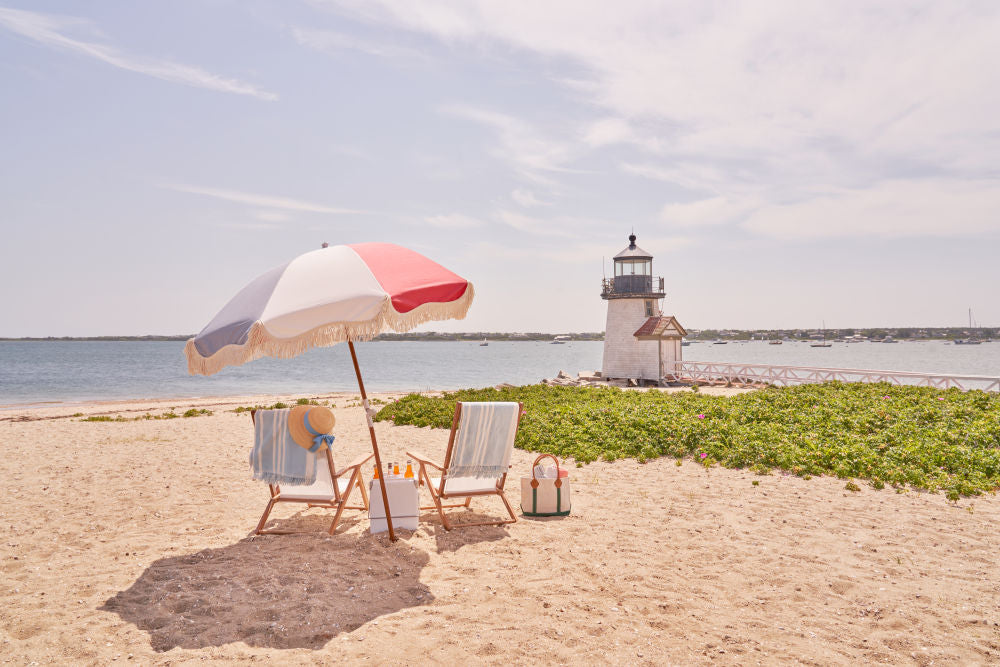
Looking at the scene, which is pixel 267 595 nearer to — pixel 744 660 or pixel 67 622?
pixel 67 622

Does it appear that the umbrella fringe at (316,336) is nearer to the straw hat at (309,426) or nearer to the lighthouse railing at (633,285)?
the straw hat at (309,426)

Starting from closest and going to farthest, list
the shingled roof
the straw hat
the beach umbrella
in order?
the beach umbrella, the straw hat, the shingled roof

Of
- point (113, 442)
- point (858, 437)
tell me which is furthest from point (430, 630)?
point (113, 442)

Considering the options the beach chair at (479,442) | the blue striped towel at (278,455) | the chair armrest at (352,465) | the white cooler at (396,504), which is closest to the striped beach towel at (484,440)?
the beach chair at (479,442)

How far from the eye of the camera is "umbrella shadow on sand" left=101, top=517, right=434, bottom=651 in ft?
11.6

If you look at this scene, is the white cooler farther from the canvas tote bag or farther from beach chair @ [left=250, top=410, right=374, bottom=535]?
the canvas tote bag

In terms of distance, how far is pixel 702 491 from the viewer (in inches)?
259

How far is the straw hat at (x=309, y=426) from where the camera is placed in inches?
194

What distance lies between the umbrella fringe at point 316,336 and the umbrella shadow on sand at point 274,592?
5.03 ft

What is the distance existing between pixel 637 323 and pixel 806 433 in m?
16.7

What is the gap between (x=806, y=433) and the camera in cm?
859

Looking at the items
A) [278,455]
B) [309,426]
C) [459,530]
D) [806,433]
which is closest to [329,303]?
[309,426]

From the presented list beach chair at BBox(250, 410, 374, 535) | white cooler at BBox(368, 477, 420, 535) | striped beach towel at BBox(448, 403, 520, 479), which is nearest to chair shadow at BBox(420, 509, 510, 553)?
white cooler at BBox(368, 477, 420, 535)

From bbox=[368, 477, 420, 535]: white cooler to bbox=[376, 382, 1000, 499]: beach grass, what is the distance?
11.8 feet
